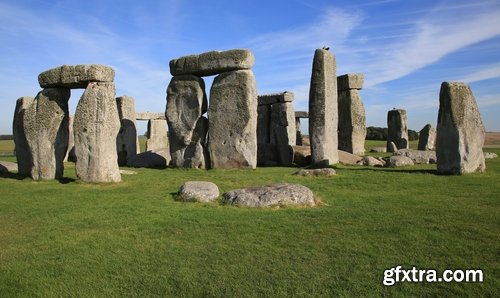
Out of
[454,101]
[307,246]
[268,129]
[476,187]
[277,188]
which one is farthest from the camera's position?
[268,129]

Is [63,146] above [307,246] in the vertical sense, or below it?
above

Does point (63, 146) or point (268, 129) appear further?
point (268, 129)

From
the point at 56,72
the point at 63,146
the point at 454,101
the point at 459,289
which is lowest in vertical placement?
the point at 459,289

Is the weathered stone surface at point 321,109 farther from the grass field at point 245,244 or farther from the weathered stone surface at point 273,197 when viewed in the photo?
the weathered stone surface at point 273,197

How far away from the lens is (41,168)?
1164cm

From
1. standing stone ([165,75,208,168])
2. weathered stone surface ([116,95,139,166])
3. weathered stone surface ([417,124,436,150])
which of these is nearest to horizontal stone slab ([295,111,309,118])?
weathered stone surface ([417,124,436,150])

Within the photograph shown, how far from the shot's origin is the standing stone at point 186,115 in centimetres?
1488

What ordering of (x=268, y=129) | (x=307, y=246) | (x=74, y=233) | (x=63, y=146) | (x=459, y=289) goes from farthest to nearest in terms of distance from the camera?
(x=268, y=129)
(x=63, y=146)
(x=74, y=233)
(x=307, y=246)
(x=459, y=289)

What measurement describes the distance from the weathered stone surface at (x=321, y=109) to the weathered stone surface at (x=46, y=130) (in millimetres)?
7704

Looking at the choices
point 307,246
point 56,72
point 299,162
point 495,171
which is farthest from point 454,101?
point 56,72

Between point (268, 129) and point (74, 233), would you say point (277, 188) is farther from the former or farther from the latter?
point (268, 129)

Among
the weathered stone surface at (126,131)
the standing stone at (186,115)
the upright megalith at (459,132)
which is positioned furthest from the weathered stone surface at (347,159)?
the weathered stone surface at (126,131)

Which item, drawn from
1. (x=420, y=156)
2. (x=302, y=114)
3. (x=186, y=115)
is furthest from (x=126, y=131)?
(x=420, y=156)

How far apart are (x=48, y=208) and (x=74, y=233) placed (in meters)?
2.15
